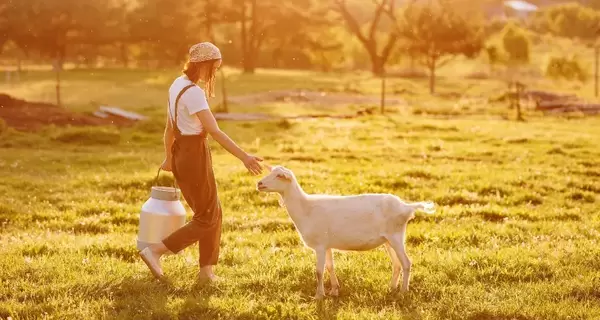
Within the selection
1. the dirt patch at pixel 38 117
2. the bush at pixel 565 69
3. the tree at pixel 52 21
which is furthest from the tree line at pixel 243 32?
the dirt patch at pixel 38 117

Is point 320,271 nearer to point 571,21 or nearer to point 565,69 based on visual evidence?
point 565,69

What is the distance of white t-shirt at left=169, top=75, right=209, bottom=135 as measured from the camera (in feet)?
27.5

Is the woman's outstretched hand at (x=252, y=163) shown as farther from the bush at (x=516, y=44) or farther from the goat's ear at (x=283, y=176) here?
the bush at (x=516, y=44)

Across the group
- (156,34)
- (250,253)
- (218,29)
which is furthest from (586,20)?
(250,253)

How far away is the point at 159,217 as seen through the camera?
8977 millimetres

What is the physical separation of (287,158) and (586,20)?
147185 millimetres

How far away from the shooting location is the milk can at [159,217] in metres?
8.99

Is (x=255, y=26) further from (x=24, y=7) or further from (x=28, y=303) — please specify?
(x=28, y=303)

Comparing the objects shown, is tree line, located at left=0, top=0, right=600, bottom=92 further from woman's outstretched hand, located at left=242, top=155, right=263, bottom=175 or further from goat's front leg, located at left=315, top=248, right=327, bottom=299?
goat's front leg, located at left=315, top=248, right=327, bottom=299

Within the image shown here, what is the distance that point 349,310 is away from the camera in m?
7.97

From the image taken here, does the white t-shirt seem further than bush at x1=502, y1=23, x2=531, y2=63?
No

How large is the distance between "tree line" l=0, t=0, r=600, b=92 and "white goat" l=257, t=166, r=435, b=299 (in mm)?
53271

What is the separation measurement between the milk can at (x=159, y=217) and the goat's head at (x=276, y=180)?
121 cm

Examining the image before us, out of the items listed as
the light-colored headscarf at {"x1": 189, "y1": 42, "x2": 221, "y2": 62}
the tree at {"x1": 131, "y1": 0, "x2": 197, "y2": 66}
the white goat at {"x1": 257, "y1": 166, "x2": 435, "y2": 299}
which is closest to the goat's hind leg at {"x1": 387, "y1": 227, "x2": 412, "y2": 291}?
the white goat at {"x1": 257, "y1": 166, "x2": 435, "y2": 299}
